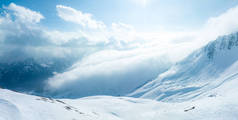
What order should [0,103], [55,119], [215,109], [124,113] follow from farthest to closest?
[124,113] < [215,109] < [55,119] < [0,103]

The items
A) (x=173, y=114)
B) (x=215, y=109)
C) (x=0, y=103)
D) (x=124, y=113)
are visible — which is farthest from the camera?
(x=124, y=113)

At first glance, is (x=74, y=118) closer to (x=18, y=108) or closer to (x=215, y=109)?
(x=18, y=108)

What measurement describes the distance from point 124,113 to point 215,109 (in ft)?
143

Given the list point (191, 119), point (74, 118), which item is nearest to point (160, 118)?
point (191, 119)

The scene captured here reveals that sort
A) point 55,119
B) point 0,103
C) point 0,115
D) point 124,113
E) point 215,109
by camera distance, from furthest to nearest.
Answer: point 124,113 → point 215,109 → point 55,119 → point 0,103 → point 0,115

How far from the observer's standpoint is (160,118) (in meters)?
43.6

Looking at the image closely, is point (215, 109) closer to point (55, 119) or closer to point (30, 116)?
point (55, 119)

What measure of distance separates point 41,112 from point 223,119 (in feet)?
114

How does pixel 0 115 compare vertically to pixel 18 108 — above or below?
below

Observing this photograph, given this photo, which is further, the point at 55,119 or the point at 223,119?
the point at 55,119

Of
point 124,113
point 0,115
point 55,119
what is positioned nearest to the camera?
point 0,115

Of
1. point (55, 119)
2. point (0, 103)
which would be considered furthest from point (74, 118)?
point (0, 103)

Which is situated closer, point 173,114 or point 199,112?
point 199,112

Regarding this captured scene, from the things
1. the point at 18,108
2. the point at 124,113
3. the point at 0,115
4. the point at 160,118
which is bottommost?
the point at 0,115
